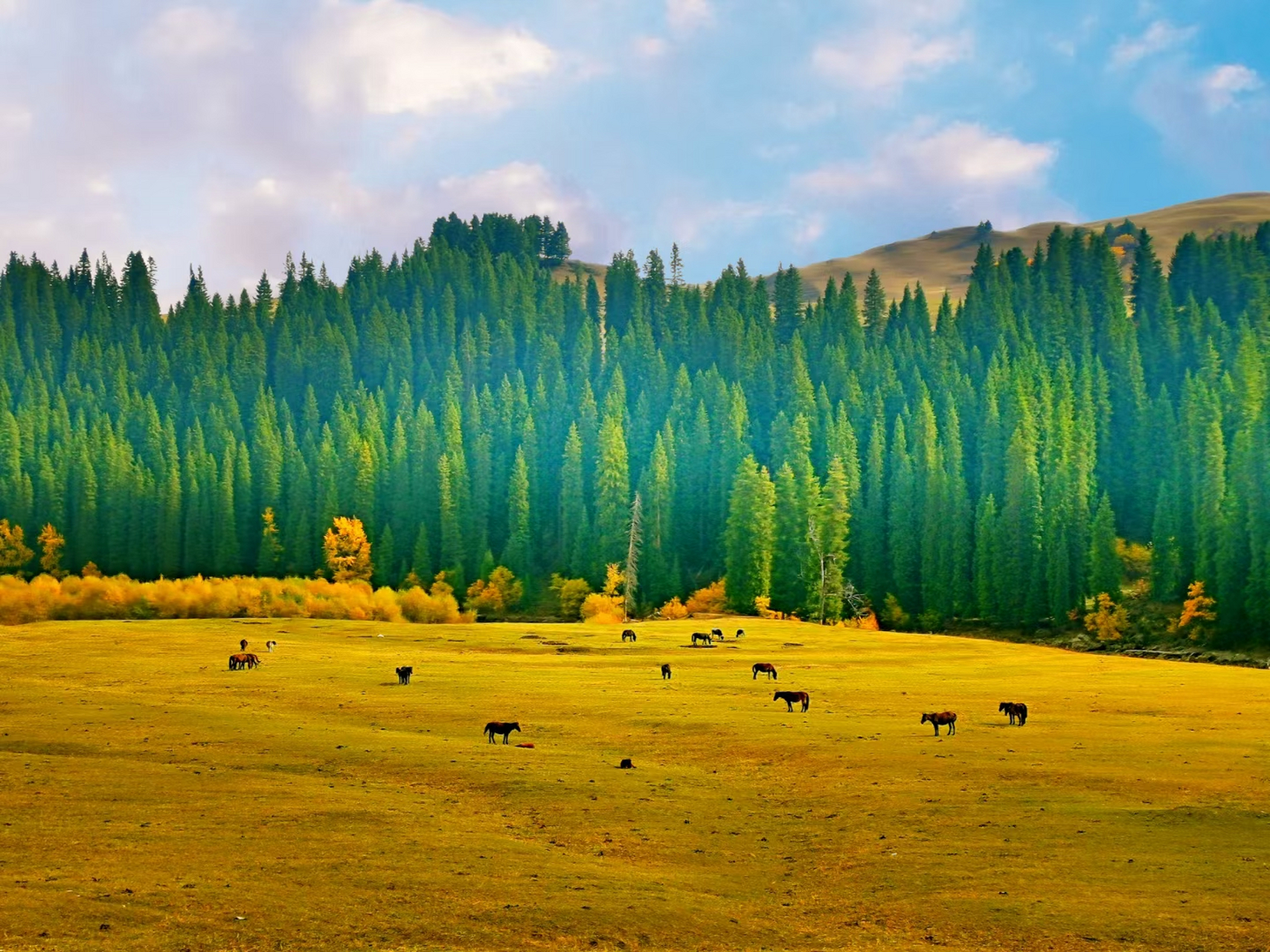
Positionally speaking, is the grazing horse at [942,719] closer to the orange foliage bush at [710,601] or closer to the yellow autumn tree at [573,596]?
the orange foliage bush at [710,601]

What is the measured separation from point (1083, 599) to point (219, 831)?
119183 mm

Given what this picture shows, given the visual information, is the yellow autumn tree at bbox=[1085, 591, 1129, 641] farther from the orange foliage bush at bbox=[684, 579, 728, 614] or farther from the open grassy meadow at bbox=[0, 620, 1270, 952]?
the open grassy meadow at bbox=[0, 620, 1270, 952]

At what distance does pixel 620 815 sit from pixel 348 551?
13352cm

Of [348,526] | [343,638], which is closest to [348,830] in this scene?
[343,638]

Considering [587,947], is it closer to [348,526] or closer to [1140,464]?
[348,526]

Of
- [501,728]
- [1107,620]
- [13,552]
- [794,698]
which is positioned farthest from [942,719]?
[13,552]

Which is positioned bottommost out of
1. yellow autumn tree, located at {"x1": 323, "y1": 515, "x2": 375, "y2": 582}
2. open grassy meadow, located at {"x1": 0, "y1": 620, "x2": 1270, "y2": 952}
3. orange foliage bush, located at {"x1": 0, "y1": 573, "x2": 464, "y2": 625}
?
open grassy meadow, located at {"x1": 0, "y1": 620, "x2": 1270, "y2": 952}

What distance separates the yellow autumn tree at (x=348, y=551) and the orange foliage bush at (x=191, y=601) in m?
38.4

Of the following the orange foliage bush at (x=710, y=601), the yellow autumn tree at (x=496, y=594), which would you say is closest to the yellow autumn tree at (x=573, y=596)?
the yellow autumn tree at (x=496, y=594)

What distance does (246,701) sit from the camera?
5228cm

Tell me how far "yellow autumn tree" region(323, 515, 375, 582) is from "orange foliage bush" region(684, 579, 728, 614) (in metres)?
46.1

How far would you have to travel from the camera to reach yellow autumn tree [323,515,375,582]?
510 ft

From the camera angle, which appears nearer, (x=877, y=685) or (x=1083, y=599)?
(x=877, y=685)

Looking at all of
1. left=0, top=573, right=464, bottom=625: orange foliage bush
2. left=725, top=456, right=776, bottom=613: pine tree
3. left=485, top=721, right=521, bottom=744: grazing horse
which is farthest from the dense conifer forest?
left=485, top=721, right=521, bottom=744: grazing horse
